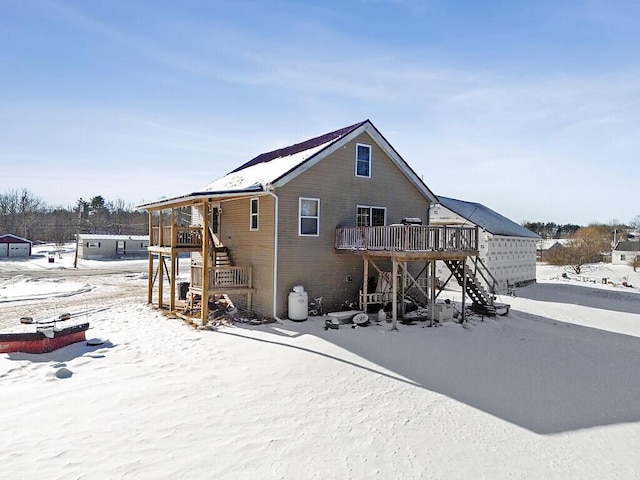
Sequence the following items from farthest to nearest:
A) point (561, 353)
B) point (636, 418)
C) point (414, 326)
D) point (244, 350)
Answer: point (414, 326), point (561, 353), point (244, 350), point (636, 418)

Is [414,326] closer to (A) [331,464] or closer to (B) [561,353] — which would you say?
(B) [561,353]

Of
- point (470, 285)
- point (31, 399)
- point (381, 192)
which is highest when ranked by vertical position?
point (381, 192)

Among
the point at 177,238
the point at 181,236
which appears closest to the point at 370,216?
the point at 181,236

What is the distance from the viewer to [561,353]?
1186 centimetres

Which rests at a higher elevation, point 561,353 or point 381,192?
point 381,192

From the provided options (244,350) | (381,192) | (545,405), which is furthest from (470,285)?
(244,350)

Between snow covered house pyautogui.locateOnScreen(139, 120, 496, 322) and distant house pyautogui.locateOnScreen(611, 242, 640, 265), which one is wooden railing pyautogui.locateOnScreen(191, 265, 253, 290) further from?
distant house pyautogui.locateOnScreen(611, 242, 640, 265)

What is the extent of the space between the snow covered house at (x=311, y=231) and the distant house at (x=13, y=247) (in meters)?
42.2

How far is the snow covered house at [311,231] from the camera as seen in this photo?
561 inches

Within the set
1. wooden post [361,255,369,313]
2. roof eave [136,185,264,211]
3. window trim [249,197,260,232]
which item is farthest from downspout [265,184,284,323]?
wooden post [361,255,369,313]

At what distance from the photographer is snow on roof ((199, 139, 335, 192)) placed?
14703 millimetres

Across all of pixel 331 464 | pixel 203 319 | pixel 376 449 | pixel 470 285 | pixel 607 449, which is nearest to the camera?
pixel 331 464

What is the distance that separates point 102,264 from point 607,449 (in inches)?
1745

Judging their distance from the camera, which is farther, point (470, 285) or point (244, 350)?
point (470, 285)
